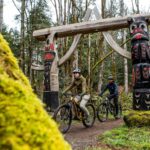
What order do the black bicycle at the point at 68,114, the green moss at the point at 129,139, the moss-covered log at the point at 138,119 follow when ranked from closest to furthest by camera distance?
the green moss at the point at 129,139
the black bicycle at the point at 68,114
the moss-covered log at the point at 138,119

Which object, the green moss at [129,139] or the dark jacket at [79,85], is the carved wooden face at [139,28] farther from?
the green moss at [129,139]

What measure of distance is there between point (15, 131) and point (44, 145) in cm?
11

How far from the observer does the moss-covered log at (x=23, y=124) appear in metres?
1.11

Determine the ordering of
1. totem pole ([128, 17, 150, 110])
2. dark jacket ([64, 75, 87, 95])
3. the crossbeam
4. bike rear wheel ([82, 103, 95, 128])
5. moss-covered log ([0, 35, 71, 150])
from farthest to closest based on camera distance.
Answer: the crossbeam, totem pole ([128, 17, 150, 110]), bike rear wheel ([82, 103, 95, 128]), dark jacket ([64, 75, 87, 95]), moss-covered log ([0, 35, 71, 150])

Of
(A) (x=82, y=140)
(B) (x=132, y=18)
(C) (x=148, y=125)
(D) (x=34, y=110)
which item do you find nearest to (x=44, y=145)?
(D) (x=34, y=110)

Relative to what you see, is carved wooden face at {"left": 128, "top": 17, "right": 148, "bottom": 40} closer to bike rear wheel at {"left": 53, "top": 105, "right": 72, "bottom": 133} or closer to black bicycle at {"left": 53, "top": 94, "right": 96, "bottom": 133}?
black bicycle at {"left": 53, "top": 94, "right": 96, "bottom": 133}

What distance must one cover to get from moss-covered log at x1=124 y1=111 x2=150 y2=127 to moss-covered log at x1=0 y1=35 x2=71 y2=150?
30.9ft

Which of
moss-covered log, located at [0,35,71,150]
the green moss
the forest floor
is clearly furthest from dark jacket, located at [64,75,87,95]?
moss-covered log, located at [0,35,71,150]

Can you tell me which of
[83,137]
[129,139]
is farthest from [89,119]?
[129,139]

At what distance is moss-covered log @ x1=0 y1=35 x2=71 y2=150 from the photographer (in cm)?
111

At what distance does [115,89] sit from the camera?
44.7ft

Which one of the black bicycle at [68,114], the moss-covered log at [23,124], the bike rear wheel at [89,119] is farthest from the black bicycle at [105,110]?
the moss-covered log at [23,124]

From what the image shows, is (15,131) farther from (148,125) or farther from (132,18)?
(132,18)

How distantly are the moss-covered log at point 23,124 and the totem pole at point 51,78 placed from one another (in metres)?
12.1
